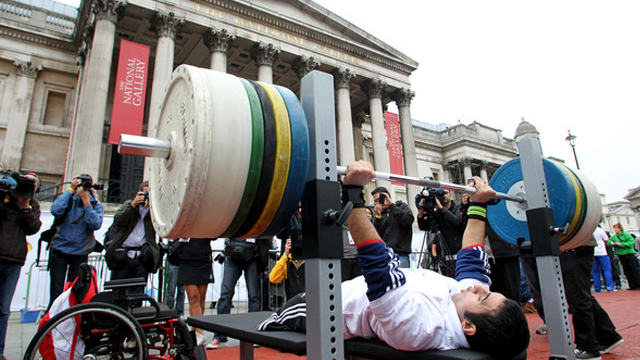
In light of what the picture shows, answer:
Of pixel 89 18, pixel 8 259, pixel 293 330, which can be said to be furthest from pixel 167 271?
pixel 89 18

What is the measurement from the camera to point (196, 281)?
4691 mm

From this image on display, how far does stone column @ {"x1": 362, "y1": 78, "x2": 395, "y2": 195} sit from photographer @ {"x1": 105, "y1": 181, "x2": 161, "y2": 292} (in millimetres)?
16992

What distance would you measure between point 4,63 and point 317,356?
70.5ft

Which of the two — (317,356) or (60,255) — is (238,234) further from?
(60,255)

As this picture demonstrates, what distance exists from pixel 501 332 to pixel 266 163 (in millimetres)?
1271

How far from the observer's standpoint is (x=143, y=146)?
1.83 m

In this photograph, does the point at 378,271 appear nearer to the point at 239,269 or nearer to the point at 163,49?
the point at 239,269

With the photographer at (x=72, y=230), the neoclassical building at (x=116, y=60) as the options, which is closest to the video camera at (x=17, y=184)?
the photographer at (x=72, y=230)

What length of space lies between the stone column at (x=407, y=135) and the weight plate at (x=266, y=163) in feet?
68.8

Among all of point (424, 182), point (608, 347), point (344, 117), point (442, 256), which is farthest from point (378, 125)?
point (424, 182)

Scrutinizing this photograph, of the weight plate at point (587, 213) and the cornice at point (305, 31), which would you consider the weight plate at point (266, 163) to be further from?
the cornice at point (305, 31)

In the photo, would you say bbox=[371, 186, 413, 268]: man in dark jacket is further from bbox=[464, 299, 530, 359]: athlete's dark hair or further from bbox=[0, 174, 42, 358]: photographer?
bbox=[0, 174, 42, 358]: photographer

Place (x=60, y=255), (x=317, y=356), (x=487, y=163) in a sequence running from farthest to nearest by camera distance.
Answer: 1. (x=487, y=163)
2. (x=60, y=255)
3. (x=317, y=356)

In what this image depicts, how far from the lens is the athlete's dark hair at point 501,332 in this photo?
5.50ft
